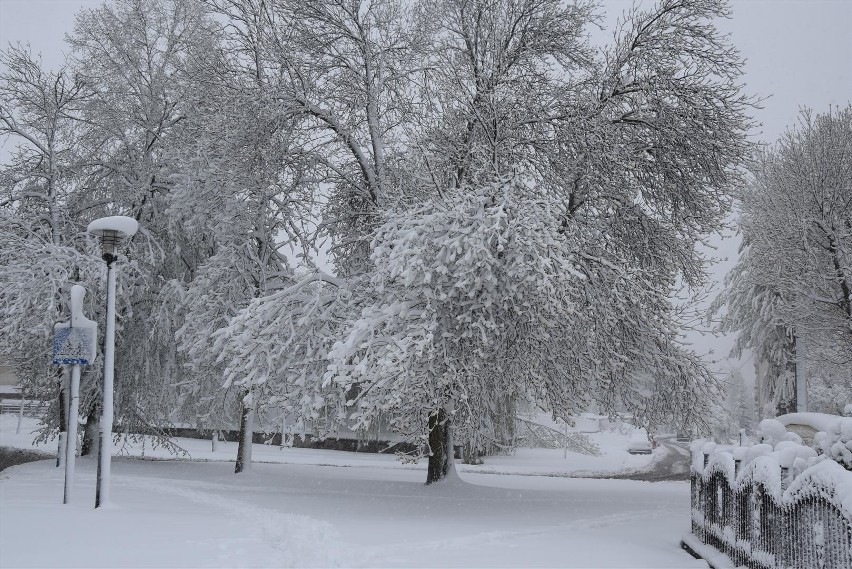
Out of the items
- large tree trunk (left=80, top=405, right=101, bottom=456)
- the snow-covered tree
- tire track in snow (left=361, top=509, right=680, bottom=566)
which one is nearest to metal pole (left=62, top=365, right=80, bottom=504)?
tire track in snow (left=361, top=509, right=680, bottom=566)

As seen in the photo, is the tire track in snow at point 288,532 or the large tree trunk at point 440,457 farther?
the large tree trunk at point 440,457

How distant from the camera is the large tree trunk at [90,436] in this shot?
22219 millimetres

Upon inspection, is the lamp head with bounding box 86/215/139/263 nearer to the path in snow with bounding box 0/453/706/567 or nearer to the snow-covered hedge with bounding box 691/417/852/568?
the path in snow with bounding box 0/453/706/567

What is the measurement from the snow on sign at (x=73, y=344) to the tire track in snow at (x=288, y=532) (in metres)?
3.22

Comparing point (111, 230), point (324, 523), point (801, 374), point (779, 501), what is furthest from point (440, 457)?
point (801, 374)

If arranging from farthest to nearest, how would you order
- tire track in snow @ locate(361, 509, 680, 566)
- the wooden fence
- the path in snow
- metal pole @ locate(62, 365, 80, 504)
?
metal pole @ locate(62, 365, 80, 504) → tire track in snow @ locate(361, 509, 680, 566) → the path in snow → the wooden fence

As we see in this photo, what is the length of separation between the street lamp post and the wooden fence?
8.37 metres

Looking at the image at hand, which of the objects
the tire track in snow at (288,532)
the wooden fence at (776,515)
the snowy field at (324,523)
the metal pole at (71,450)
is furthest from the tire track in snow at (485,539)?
the metal pole at (71,450)

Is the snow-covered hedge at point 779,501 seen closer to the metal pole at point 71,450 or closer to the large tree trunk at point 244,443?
the metal pole at point 71,450

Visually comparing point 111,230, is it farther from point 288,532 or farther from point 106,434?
point 288,532

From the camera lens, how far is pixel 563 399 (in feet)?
45.4

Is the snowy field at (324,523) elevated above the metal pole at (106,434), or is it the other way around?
the metal pole at (106,434)

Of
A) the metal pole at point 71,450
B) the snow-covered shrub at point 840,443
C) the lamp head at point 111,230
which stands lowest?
the metal pole at point 71,450

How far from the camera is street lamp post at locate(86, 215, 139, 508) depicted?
1174 cm
